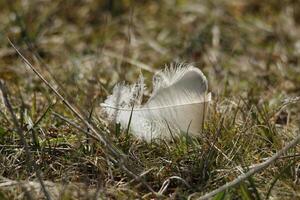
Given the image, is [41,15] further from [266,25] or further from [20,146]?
[20,146]

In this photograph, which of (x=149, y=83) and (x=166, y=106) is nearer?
(x=166, y=106)

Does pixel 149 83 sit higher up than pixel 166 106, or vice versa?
pixel 149 83

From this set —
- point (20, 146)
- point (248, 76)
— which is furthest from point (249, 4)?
point (20, 146)

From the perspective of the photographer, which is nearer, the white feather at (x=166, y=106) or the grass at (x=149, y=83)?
the grass at (x=149, y=83)

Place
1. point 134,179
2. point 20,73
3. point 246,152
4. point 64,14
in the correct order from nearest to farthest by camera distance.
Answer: point 134,179, point 246,152, point 20,73, point 64,14
